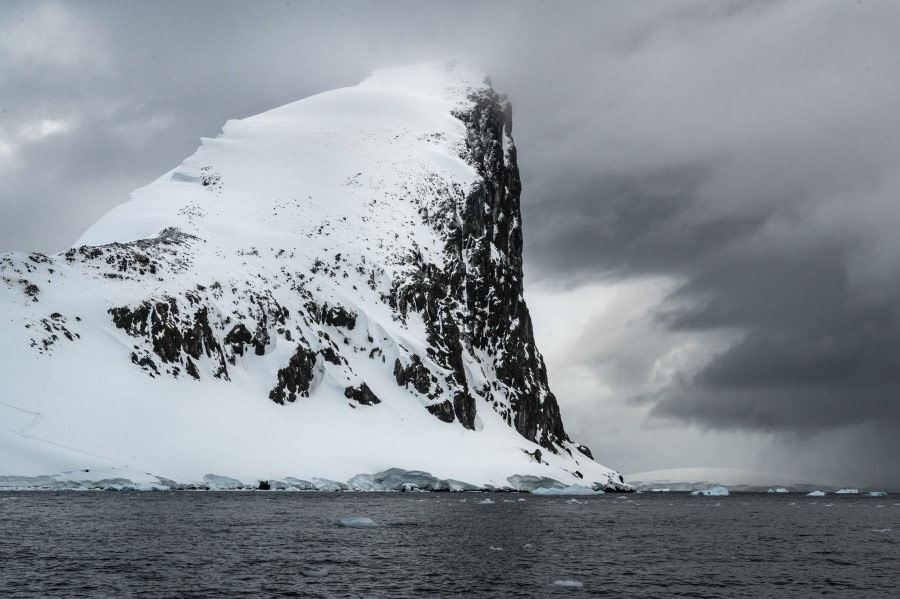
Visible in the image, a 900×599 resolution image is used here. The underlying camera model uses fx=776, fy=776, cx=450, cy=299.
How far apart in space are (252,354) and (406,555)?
11048 centimetres

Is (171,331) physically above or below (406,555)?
above

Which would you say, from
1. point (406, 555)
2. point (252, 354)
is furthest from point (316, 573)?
point (252, 354)

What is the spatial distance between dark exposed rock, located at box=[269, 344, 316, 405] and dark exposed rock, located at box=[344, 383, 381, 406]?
27.0 ft

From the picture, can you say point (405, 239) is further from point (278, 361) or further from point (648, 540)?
point (648, 540)

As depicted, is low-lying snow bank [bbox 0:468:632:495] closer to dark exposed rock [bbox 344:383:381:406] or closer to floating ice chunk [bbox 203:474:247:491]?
floating ice chunk [bbox 203:474:247:491]

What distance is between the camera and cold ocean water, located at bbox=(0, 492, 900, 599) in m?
35.7

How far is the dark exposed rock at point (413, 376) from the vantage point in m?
168

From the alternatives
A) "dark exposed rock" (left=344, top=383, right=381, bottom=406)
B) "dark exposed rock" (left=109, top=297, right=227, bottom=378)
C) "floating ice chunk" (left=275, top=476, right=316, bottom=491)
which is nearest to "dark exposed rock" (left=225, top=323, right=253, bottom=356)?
"dark exposed rock" (left=109, top=297, right=227, bottom=378)

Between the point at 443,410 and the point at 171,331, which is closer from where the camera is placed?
the point at 171,331

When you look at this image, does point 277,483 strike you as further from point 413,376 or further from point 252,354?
point 413,376

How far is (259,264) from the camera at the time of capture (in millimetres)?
168125

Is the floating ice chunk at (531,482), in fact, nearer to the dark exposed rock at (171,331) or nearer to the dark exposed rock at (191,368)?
the dark exposed rock at (171,331)

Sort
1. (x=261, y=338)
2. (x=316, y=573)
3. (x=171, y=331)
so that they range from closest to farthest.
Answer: (x=316, y=573)
(x=171, y=331)
(x=261, y=338)

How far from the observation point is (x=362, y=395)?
522ft
